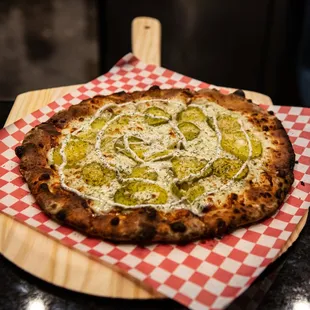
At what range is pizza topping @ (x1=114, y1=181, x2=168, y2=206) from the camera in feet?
7.68

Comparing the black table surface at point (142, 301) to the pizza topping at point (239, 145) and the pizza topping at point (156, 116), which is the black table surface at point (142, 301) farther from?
the pizza topping at point (156, 116)

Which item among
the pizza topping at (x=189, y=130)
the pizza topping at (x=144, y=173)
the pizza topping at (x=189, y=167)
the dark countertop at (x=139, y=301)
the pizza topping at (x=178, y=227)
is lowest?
the dark countertop at (x=139, y=301)

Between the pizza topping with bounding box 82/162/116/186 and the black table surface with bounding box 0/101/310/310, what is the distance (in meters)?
0.52

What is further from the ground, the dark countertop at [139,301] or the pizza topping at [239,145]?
the pizza topping at [239,145]

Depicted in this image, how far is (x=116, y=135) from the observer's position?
2.79 metres

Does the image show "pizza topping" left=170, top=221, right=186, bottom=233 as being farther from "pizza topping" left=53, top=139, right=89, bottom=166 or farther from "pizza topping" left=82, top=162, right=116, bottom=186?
"pizza topping" left=53, top=139, right=89, bottom=166

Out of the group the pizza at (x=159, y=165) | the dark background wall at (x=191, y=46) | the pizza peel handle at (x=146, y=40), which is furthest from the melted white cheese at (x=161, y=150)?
the dark background wall at (x=191, y=46)

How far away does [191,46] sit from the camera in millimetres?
4918

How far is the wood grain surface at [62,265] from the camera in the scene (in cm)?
201

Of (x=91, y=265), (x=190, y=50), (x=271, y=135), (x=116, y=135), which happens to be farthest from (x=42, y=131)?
(x=190, y=50)

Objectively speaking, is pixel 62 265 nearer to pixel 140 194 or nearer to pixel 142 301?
pixel 142 301

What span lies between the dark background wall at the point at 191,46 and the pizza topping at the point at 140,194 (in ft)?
7.38

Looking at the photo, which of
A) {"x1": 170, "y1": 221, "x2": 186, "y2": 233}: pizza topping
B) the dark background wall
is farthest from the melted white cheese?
the dark background wall

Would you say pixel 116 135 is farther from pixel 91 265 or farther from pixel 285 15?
pixel 285 15
